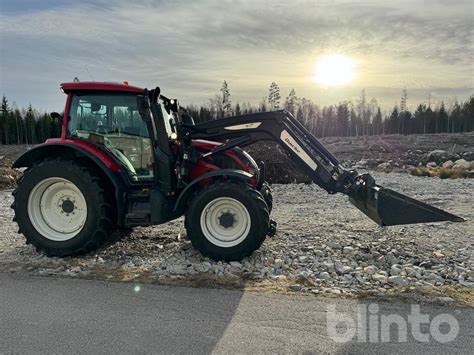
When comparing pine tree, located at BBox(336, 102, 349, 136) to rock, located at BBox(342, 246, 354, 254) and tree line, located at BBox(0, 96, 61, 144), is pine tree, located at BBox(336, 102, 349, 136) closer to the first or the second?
tree line, located at BBox(0, 96, 61, 144)

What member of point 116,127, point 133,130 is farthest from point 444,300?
Answer: point 116,127

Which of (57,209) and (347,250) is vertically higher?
(57,209)

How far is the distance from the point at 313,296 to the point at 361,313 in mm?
606

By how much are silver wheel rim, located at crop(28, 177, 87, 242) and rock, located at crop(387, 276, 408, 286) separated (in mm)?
4622

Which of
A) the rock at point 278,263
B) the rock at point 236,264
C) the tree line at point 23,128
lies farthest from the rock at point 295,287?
the tree line at point 23,128

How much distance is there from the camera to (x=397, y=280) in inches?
199

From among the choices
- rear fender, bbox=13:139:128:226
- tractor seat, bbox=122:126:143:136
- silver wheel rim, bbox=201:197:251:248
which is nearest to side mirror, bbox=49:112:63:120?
rear fender, bbox=13:139:128:226

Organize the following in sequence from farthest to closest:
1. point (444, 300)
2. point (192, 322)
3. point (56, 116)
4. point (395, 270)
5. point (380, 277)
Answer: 1. point (56, 116)
2. point (395, 270)
3. point (380, 277)
4. point (444, 300)
5. point (192, 322)

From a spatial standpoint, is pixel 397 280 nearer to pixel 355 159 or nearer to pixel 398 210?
pixel 398 210

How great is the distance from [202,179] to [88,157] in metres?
1.85

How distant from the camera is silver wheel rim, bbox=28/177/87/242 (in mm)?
6152

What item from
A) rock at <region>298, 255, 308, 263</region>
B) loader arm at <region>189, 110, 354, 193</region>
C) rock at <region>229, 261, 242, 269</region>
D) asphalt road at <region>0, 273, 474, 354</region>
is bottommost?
asphalt road at <region>0, 273, 474, 354</region>

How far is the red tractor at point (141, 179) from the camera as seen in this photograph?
5.80 meters

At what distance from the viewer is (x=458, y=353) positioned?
11.4 feet
